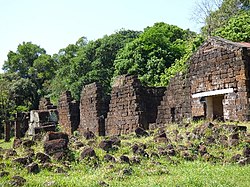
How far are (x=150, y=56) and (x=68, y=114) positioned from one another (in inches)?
369

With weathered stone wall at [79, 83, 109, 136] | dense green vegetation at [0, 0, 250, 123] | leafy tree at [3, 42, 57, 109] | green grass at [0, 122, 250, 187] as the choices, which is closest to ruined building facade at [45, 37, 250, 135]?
weathered stone wall at [79, 83, 109, 136]

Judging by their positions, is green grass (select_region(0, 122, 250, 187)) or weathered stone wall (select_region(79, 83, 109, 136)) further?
weathered stone wall (select_region(79, 83, 109, 136))

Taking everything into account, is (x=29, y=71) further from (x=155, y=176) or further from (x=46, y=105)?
(x=155, y=176)

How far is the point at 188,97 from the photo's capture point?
16.1 m

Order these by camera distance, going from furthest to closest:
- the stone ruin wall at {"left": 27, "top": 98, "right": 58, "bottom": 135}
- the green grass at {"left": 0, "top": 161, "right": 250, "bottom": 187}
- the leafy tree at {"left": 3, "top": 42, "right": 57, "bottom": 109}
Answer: the leafy tree at {"left": 3, "top": 42, "right": 57, "bottom": 109} < the stone ruin wall at {"left": 27, "top": 98, "right": 58, "bottom": 135} < the green grass at {"left": 0, "top": 161, "right": 250, "bottom": 187}

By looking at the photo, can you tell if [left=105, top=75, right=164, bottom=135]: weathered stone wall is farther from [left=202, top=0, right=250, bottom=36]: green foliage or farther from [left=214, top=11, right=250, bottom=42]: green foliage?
[left=202, top=0, right=250, bottom=36]: green foliage

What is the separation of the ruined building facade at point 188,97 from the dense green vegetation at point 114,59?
5590mm

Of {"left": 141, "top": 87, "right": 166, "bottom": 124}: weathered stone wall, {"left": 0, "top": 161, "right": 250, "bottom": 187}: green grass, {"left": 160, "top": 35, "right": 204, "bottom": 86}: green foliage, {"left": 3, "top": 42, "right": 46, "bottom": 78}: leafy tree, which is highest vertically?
{"left": 3, "top": 42, "right": 46, "bottom": 78}: leafy tree

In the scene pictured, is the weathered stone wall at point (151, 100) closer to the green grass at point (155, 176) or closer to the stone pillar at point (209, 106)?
the stone pillar at point (209, 106)

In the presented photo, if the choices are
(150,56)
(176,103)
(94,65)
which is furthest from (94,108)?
(94,65)

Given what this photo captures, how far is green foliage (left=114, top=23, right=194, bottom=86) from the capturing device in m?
27.9

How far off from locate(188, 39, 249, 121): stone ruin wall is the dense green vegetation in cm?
663

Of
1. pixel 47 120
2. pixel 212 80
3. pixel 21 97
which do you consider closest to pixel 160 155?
pixel 212 80

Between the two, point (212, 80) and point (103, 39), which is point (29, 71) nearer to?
point (103, 39)
